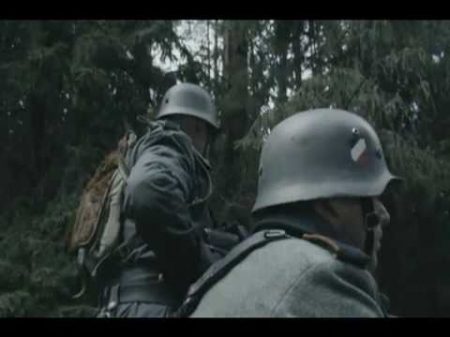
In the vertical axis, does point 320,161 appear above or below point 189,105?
below

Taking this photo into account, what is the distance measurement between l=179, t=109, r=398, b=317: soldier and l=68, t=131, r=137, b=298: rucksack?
153 centimetres

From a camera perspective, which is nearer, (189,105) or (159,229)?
(159,229)

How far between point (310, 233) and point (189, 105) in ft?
7.82

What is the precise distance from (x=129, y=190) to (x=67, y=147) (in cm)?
590

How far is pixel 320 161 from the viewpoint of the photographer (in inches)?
104

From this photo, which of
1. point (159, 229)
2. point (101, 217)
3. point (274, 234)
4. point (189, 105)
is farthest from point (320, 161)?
point (189, 105)

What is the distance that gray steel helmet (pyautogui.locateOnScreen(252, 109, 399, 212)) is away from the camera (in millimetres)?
2582

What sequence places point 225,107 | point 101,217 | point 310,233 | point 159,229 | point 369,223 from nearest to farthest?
1. point 310,233
2. point 369,223
3. point 159,229
4. point 101,217
5. point 225,107

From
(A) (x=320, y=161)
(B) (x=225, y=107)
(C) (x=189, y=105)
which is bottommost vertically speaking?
(A) (x=320, y=161)

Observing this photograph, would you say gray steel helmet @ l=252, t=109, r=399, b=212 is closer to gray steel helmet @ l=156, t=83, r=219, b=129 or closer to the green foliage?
gray steel helmet @ l=156, t=83, r=219, b=129

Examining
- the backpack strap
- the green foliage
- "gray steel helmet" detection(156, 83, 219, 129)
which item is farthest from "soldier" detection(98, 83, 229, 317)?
the green foliage

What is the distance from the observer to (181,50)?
995 centimetres

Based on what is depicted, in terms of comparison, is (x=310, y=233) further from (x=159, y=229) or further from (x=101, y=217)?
(x=101, y=217)
